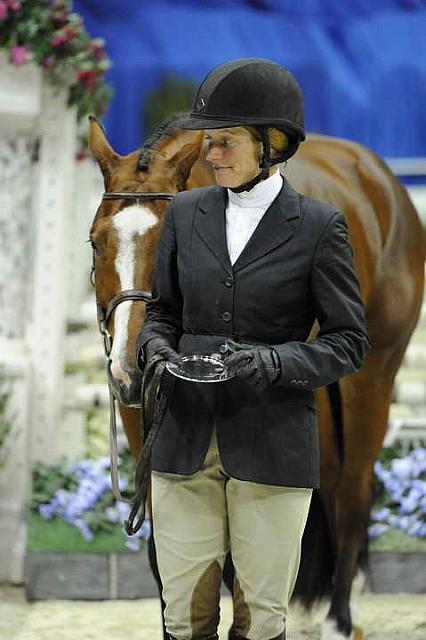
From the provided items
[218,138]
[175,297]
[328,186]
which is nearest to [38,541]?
[328,186]

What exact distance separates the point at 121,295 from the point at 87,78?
9.25 ft

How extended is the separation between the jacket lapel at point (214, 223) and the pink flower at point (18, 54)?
8.83ft

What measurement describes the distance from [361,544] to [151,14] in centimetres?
775

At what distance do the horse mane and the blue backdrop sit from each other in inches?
296

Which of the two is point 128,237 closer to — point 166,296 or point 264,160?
point 166,296

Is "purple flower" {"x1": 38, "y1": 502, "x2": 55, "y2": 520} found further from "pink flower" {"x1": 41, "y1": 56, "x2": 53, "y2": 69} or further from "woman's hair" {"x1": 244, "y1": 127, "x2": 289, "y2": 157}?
"woman's hair" {"x1": 244, "y1": 127, "x2": 289, "y2": 157}

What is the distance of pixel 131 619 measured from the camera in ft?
15.1

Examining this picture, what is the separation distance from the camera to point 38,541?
191 inches

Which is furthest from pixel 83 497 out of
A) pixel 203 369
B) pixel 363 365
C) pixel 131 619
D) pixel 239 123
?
pixel 239 123

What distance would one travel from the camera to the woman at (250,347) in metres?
2.55

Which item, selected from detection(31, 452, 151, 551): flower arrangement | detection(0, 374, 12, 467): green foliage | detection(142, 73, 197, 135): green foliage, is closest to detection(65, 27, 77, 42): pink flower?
detection(0, 374, 12, 467): green foliage

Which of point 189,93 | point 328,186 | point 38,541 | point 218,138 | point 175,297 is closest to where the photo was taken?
point 218,138

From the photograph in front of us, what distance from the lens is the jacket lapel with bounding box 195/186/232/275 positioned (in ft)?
8.52

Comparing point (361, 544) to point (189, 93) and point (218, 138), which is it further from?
point (189, 93)
